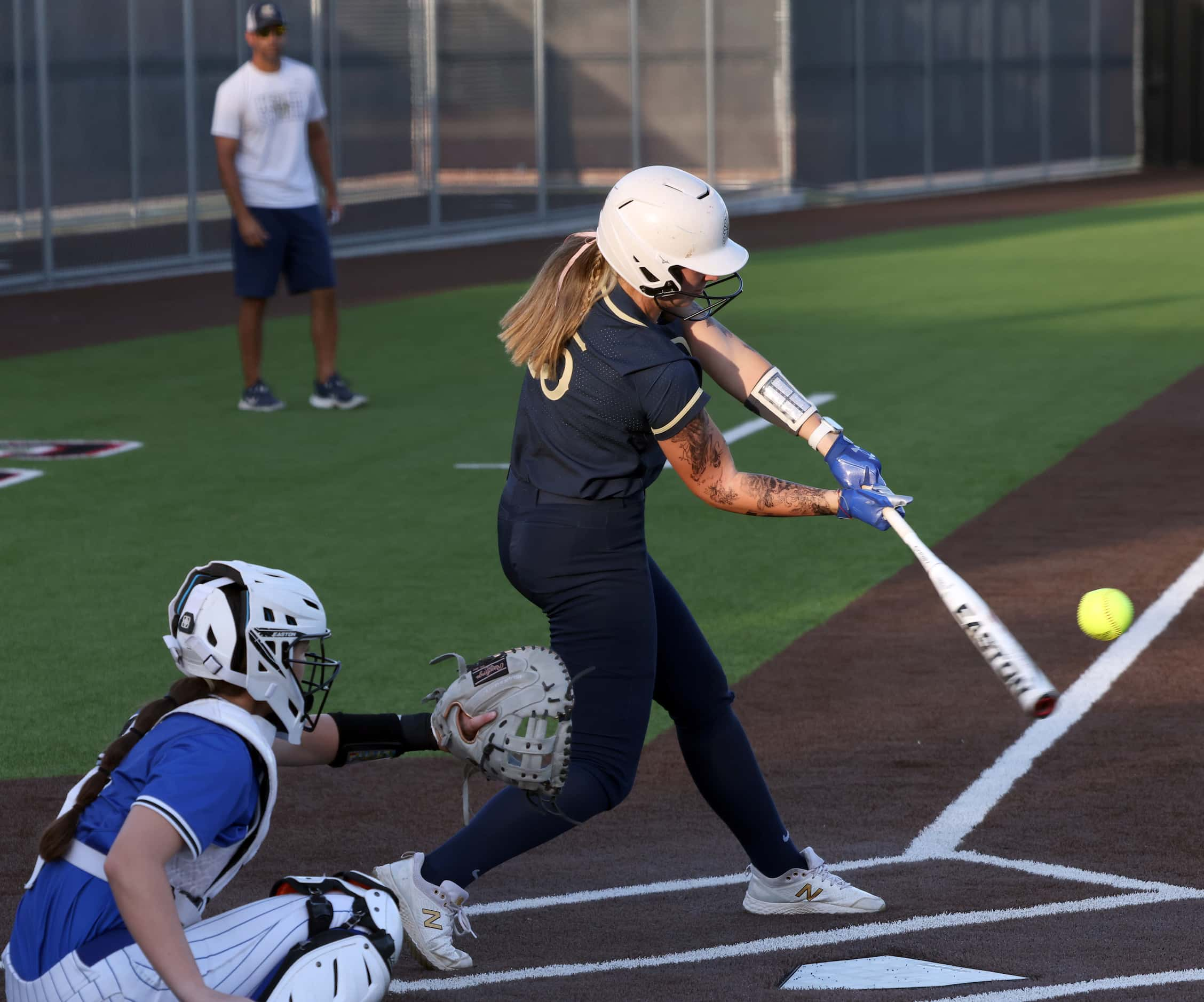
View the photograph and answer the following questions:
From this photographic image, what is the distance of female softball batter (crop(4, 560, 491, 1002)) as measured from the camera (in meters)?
3.75

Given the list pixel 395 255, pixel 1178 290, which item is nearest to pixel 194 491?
pixel 1178 290

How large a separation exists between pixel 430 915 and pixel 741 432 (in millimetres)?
8356

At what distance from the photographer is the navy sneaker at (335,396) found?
13.7 metres

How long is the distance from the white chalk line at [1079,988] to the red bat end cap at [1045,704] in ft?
2.14

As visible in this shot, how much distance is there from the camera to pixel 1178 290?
68.1 ft

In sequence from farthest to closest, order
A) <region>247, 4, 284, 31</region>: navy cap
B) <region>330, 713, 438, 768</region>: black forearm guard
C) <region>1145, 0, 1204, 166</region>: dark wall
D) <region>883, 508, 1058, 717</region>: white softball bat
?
<region>1145, 0, 1204, 166</region>: dark wall
<region>247, 4, 284, 31</region>: navy cap
<region>330, 713, 438, 768</region>: black forearm guard
<region>883, 508, 1058, 717</region>: white softball bat

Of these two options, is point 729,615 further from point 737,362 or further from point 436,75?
point 436,75

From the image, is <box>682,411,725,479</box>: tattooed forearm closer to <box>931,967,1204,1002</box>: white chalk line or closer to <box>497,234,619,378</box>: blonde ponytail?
<box>497,234,619,378</box>: blonde ponytail

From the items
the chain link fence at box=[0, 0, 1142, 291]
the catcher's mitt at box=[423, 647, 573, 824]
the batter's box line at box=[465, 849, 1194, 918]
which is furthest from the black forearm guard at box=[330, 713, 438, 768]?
the chain link fence at box=[0, 0, 1142, 291]

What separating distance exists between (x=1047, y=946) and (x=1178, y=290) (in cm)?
1693

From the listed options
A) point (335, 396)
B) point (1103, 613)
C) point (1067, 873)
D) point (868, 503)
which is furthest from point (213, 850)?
point (335, 396)

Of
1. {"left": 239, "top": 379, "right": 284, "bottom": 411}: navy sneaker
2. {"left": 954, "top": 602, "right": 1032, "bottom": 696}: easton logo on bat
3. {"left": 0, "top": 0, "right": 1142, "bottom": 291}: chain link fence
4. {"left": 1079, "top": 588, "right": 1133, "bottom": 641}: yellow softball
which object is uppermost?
{"left": 0, "top": 0, "right": 1142, "bottom": 291}: chain link fence

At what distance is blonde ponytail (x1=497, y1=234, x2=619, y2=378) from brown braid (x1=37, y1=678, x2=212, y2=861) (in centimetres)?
125

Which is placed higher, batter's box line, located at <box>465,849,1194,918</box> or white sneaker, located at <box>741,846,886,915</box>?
white sneaker, located at <box>741,846,886,915</box>
